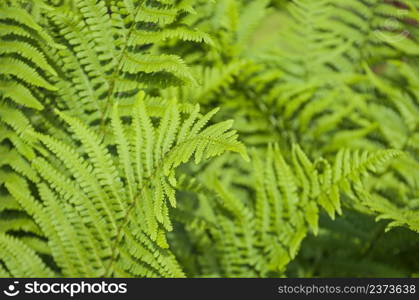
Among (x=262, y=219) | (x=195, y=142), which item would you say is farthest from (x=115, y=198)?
(x=262, y=219)

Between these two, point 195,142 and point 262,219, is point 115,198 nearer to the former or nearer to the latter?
point 195,142

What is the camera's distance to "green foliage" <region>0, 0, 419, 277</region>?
1184 mm

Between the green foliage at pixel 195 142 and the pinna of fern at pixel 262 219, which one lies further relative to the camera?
the pinna of fern at pixel 262 219

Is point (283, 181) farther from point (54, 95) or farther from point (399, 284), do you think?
point (54, 95)

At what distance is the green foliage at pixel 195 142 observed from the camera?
3.88 ft

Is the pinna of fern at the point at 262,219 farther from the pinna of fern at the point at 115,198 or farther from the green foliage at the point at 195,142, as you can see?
the pinna of fern at the point at 115,198

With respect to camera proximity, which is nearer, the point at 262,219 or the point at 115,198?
the point at 115,198

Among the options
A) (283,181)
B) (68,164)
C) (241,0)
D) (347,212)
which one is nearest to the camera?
(68,164)

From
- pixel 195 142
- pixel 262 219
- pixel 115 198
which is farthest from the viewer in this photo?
pixel 262 219

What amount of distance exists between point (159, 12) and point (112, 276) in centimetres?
63

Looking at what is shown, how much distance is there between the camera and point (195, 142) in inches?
41.9

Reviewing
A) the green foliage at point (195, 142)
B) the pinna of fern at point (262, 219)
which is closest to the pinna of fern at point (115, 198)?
the green foliage at point (195, 142)

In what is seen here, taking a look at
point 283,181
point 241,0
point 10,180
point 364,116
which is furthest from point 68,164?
point 364,116

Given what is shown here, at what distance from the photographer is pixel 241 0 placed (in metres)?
1.91
